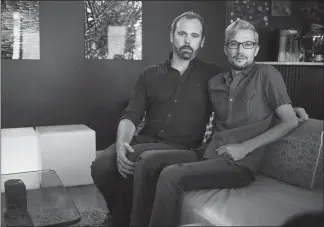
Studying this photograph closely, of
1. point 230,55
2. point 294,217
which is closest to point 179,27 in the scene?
point 230,55

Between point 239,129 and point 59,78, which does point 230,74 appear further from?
point 59,78

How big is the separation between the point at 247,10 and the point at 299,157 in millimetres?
1541

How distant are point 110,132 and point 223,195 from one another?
134 cm

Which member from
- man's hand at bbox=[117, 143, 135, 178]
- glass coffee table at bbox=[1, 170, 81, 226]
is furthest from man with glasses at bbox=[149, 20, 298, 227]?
glass coffee table at bbox=[1, 170, 81, 226]

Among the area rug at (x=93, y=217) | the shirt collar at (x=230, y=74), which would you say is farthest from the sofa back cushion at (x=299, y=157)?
the area rug at (x=93, y=217)

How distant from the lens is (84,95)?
128 inches

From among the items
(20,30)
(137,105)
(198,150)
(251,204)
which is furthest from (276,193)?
(20,30)

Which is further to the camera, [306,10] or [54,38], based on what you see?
[54,38]

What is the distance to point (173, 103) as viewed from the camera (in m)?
1.65

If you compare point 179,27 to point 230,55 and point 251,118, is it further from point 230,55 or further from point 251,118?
point 251,118

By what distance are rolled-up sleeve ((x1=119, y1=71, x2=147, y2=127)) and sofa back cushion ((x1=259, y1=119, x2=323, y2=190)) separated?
66 centimetres

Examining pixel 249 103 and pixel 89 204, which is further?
pixel 89 204

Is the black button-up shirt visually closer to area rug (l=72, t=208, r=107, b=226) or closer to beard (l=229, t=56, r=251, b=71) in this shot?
beard (l=229, t=56, r=251, b=71)

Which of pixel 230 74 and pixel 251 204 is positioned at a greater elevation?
pixel 230 74
